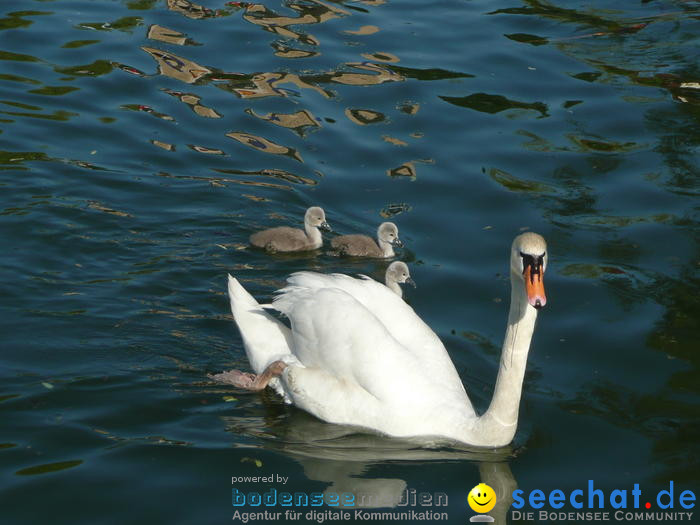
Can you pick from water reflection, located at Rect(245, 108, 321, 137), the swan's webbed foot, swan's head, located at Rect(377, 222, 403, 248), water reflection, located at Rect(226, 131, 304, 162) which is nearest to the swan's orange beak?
the swan's webbed foot

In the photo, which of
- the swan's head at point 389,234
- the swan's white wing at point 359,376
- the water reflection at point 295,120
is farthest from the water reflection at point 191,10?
the swan's white wing at point 359,376

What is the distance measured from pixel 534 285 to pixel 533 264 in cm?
13

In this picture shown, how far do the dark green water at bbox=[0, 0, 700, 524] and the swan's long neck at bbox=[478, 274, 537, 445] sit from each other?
214mm

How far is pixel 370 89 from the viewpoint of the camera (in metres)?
14.0

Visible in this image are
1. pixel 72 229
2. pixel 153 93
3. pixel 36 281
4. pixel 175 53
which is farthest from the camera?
pixel 175 53

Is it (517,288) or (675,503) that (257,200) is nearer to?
(517,288)

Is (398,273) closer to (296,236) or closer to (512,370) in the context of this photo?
(296,236)

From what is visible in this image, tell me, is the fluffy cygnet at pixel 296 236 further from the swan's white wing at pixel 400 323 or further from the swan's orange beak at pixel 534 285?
the swan's orange beak at pixel 534 285

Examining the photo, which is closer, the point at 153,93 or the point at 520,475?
the point at 520,475

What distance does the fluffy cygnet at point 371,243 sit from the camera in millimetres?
10195

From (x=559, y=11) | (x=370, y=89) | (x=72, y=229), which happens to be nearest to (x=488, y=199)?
(x=370, y=89)

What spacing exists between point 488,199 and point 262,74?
14.3ft

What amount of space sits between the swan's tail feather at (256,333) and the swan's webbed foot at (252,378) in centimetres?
17

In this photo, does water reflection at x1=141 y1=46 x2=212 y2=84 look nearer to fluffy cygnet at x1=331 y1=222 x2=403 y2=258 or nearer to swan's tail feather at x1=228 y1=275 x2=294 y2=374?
fluffy cygnet at x1=331 y1=222 x2=403 y2=258
